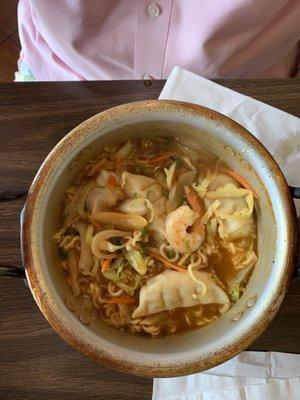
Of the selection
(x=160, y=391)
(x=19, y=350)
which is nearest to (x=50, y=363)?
(x=19, y=350)

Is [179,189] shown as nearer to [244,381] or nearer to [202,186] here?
[202,186]

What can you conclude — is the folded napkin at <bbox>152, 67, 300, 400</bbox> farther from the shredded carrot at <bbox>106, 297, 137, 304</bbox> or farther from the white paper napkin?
the shredded carrot at <bbox>106, 297, 137, 304</bbox>

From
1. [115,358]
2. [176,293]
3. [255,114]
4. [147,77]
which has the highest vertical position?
[147,77]

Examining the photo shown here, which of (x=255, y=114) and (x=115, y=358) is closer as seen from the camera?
(x=115, y=358)

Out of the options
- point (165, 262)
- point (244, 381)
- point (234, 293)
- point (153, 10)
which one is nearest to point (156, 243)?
point (165, 262)

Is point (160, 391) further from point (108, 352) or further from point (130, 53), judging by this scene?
point (130, 53)

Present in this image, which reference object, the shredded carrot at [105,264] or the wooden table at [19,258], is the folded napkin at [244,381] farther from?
the shredded carrot at [105,264]

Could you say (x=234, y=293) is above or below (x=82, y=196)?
below
